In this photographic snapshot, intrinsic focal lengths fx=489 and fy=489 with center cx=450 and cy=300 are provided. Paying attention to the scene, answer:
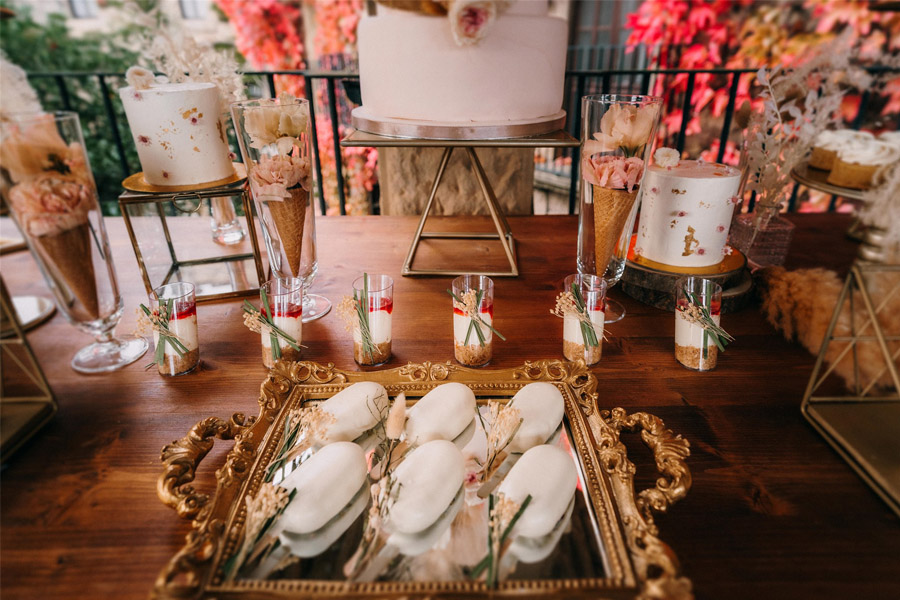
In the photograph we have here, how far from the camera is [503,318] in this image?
A: 104 centimetres

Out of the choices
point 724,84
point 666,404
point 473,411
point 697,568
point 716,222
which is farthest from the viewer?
point 724,84

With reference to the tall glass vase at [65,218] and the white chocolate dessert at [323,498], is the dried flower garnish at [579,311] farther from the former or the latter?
the tall glass vase at [65,218]

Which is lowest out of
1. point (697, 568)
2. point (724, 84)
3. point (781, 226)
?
point (697, 568)

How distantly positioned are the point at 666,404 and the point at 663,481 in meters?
0.23

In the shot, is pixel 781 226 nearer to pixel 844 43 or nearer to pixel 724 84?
pixel 844 43

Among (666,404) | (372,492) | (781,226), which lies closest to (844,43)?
(781,226)

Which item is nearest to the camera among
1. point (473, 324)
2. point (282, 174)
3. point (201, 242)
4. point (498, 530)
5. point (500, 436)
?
point (498, 530)

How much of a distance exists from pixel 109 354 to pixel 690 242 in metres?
1.16

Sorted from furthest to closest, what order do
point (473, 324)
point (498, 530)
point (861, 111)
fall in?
point (861, 111)
point (473, 324)
point (498, 530)

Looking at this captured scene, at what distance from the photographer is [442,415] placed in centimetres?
64

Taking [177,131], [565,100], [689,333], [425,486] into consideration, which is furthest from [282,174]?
[565,100]

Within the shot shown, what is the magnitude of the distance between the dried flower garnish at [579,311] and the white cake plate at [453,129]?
344mm

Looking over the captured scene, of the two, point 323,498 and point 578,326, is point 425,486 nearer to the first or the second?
point 323,498

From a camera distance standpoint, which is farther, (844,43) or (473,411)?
(844,43)
